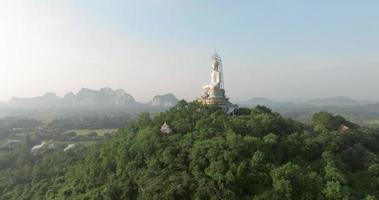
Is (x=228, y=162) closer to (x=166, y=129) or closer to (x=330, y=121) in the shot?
(x=166, y=129)

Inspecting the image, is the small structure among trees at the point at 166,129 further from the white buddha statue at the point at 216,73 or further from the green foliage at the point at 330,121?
the green foliage at the point at 330,121

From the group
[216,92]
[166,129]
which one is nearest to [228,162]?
[166,129]

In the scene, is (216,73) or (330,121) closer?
(330,121)

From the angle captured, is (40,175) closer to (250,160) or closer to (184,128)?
(184,128)

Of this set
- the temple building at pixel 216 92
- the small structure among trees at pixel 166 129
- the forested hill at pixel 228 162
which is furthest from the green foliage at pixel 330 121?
the small structure among trees at pixel 166 129

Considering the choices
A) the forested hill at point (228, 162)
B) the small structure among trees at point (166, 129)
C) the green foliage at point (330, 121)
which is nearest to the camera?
the forested hill at point (228, 162)

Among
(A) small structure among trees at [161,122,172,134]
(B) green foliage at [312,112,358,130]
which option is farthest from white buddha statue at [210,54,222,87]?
(B) green foliage at [312,112,358,130]

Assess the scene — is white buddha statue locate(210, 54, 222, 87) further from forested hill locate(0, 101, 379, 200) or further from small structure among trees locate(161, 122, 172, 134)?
small structure among trees locate(161, 122, 172, 134)
